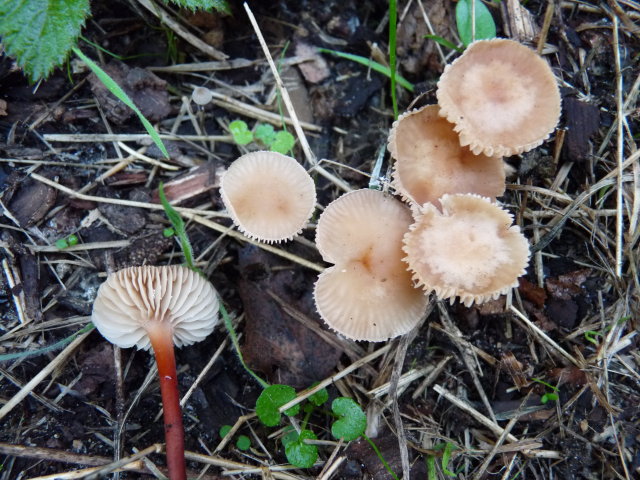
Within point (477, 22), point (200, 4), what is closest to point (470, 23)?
point (477, 22)

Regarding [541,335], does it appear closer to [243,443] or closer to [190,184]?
[243,443]

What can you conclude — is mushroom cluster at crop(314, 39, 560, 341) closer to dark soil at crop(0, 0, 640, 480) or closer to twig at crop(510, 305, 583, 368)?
dark soil at crop(0, 0, 640, 480)

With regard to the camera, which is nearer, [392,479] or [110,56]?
[392,479]

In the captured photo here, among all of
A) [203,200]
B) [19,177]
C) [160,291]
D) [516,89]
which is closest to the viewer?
[160,291]

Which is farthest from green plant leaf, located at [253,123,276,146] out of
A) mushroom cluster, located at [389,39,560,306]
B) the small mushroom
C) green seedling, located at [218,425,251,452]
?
green seedling, located at [218,425,251,452]

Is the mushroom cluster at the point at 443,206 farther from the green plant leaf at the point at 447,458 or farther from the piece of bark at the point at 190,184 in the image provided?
the piece of bark at the point at 190,184

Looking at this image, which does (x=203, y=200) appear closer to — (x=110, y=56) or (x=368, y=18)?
(x=110, y=56)

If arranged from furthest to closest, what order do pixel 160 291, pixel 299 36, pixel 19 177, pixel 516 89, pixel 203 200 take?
pixel 299 36 < pixel 203 200 < pixel 19 177 < pixel 516 89 < pixel 160 291

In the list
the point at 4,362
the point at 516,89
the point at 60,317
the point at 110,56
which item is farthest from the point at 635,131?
the point at 4,362
